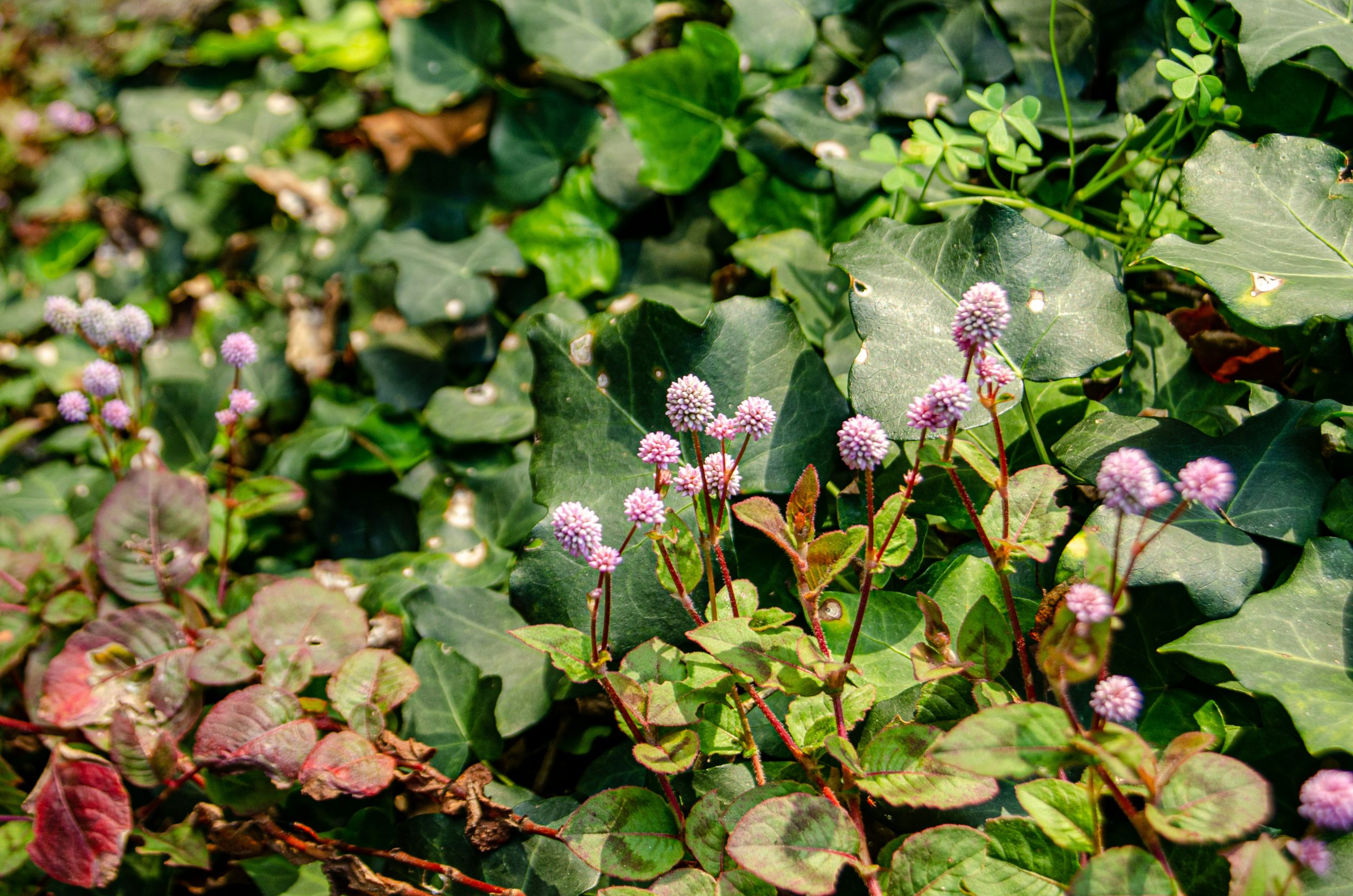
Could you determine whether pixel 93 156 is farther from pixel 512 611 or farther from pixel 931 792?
pixel 931 792

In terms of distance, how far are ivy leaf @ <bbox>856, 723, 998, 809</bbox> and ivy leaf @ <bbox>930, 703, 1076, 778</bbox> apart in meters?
0.11

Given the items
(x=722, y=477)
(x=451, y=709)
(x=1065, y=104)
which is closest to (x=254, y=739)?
(x=451, y=709)

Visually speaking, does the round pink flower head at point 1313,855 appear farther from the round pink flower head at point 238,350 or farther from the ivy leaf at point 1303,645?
the round pink flower head at point 238,350

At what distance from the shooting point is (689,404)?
97 cm

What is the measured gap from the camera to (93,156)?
105 inches

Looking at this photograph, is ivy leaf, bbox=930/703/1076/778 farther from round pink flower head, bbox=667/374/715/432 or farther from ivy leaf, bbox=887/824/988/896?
round pink flower head, bbox=667/374/715/432

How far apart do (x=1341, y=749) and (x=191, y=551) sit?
5.50 ft

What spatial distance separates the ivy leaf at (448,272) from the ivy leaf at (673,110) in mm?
362

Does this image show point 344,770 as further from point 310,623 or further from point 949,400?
point 949,400

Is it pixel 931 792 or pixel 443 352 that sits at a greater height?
pixel 931 792

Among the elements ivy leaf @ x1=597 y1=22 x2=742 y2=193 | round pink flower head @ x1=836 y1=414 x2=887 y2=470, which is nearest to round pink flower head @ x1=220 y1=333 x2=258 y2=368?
ivy leaf @ x1=597 y1=22 x2=742 y2=193

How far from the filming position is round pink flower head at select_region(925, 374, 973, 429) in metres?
0.82

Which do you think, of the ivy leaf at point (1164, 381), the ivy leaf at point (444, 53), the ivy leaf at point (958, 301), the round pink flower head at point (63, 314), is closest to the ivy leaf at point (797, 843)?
the ivy leaf at point (958, 301)

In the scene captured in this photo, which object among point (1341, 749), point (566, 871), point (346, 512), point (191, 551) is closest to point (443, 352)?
point (346, 512)
